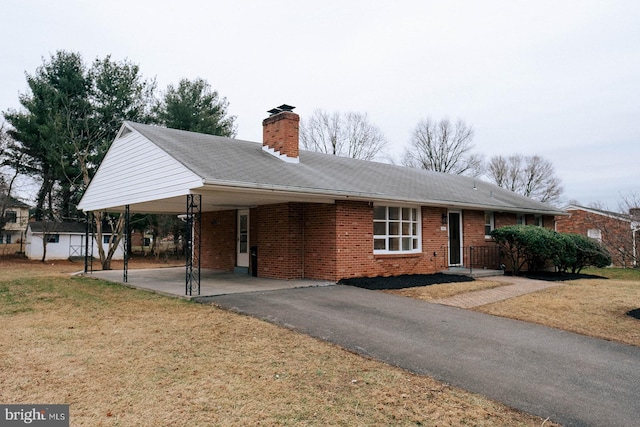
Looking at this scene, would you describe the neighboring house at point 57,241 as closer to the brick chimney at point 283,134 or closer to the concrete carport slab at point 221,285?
the concrete carport slab at point 221,285

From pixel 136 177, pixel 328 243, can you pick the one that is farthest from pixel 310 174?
pixel 136 177

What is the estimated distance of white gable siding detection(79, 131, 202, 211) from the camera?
9.52m

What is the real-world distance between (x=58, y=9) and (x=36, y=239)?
2340 centimetres

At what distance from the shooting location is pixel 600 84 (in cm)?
1336

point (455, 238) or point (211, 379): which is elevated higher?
point (455, 238)

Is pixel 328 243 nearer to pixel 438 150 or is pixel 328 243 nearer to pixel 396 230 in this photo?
pixel 396 230

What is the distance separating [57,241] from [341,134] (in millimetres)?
25749

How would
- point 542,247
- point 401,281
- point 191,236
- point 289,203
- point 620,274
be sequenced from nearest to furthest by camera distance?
point 191,236 < point 401,281 < point 289,203 < point 542,247 < point 620,274

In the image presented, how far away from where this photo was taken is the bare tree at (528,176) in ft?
144

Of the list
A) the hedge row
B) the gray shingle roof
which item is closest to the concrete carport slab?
the gray shingle roof

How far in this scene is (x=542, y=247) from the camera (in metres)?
14.0

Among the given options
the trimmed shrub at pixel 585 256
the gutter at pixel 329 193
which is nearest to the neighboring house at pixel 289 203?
the gutter at pixel 329 193

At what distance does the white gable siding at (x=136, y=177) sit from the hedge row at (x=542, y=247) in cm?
1130

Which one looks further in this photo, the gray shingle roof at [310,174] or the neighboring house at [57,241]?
the neighboring house at [57,241]
